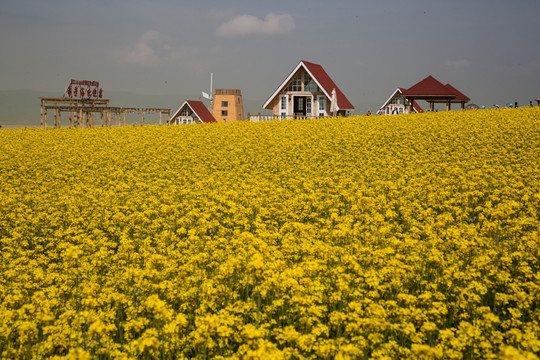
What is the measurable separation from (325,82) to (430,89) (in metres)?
12.4

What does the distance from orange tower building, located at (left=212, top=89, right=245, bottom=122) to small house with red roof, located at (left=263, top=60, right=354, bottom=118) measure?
38.7 m

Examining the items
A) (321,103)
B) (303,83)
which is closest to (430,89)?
(321,103)

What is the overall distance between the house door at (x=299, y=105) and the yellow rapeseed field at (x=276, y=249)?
27813 mm

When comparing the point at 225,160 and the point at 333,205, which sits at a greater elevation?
the point at 225,160

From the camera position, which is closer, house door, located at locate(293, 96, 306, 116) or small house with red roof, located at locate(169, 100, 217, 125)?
house door, located at locate(293, 96, 306, 116)

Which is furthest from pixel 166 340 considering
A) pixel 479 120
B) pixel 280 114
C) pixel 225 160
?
pixel 280 114

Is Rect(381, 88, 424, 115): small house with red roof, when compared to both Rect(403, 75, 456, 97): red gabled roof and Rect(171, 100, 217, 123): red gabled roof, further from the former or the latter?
Rect(171, 100, 217, 123): red gabled roof

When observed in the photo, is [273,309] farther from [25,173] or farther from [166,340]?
[25,173]

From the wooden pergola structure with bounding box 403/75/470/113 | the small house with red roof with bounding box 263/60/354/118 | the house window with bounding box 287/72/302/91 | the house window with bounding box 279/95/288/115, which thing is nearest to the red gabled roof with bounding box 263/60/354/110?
the small house with red roof with bounding box 263/60/354/118

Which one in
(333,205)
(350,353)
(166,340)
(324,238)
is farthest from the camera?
(333,205)

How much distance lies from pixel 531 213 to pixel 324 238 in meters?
5.69

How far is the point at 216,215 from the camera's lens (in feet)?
43.8

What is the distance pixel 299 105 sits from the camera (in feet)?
184

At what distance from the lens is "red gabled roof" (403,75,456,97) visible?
52.5 m
